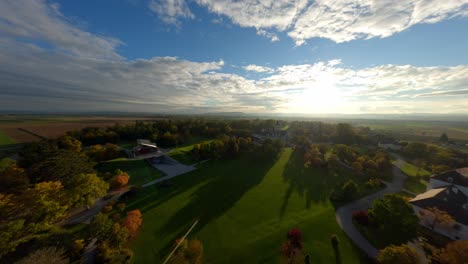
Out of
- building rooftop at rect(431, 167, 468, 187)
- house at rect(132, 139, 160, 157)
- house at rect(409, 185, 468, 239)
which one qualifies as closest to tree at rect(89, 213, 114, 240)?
house at rect(132, 139, 160, 157)

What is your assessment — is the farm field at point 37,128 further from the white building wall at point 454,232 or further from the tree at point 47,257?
the white building wall at point 454,232

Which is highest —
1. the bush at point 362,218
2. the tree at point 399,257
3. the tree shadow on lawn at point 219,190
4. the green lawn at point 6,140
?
the green lawn at point 6,140

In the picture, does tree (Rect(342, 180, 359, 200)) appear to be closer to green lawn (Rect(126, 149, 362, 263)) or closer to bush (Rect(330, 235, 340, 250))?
green lawn (Rect(126, 149, 362, 263))

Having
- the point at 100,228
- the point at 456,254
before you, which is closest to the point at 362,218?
the point at 456,254

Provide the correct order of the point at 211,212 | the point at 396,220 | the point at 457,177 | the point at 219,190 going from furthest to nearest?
the point at 219,190
the point at 457,177
the point at 211,212
the point at 396,220

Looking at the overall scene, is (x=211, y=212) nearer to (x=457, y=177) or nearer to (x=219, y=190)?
(x=219, y=190)

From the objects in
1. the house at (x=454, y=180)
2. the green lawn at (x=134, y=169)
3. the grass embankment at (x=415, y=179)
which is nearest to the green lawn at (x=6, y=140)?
the green lawn at (x=134, y=169)
